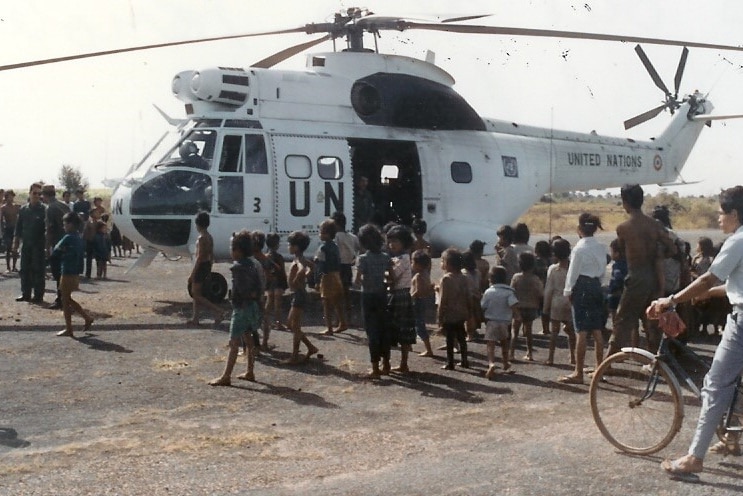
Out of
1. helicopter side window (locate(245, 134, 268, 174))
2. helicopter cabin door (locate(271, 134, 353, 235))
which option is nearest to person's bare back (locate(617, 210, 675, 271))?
helicopter cabin door (locate(271, 134, 353, 235))

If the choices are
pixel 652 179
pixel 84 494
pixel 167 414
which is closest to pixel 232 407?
pixel 167 414

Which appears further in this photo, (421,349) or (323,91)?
(323,91)

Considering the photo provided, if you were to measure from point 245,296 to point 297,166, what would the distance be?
5936 mm

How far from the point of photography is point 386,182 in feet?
55.5

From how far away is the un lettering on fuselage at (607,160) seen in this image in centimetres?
1870

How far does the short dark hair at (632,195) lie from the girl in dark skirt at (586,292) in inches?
23.1

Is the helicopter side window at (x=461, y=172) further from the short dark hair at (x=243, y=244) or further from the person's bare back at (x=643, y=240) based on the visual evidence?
the person's bare back at (x=643, y=240)

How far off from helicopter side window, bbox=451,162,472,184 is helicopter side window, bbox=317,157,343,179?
2307 mm

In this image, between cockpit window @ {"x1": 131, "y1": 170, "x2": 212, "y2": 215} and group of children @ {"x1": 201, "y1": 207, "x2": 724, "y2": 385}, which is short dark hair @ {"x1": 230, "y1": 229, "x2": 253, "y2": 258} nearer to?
group of children @ {"x1": 201, "y1": 207, "x2": 724, "y2": 385}

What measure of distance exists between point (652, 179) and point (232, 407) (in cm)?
1526

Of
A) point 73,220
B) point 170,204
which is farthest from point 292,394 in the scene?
point 170,204

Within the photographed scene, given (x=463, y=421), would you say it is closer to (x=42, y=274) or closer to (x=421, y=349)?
(x=421, y=349)

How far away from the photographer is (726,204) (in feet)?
19.1

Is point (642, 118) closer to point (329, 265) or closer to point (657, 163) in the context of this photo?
point (657, 163)
